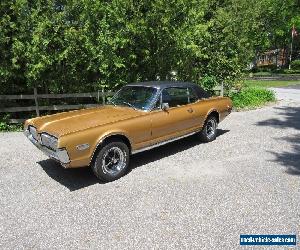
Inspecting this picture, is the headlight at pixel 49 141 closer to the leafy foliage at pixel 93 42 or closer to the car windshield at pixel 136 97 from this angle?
the car windshield at pixel 136 97

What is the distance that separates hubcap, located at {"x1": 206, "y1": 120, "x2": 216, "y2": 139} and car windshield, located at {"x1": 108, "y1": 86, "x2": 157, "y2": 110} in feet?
6.84

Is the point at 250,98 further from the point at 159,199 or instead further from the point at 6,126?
the point at 159,199

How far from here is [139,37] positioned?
1050 cm

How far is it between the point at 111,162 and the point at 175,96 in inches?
85.1

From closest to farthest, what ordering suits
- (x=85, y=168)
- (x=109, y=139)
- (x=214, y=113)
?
1. (x=109, y=139)
2. (x=85, y=168)
3. (x=214, y=113)

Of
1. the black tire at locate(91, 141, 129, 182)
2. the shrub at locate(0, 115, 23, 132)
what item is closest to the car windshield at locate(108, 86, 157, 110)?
the black tire at locate(91, 141, 129, 182)

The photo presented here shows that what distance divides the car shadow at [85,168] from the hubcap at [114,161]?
0.30 metres

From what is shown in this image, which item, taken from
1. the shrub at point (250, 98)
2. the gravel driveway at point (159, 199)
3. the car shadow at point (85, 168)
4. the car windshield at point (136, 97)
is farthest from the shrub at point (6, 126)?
the shrub at point (250, 98)

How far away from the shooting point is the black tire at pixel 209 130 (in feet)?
26.1

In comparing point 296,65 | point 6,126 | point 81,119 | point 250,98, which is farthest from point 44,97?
point 296,65

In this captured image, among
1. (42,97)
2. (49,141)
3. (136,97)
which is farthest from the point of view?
(42,97)

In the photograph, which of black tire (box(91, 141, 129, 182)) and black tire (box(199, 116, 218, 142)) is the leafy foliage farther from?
black tire (box(91, 141, 129, 182))

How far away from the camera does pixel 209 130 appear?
8.16 m

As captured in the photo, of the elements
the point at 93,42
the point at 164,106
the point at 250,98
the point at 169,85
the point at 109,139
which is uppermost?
the point at 93,42
